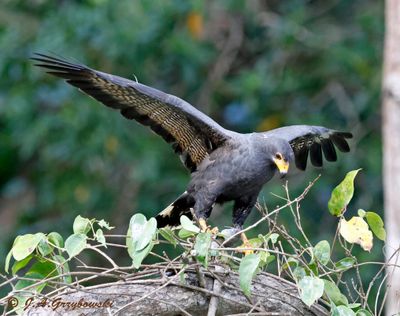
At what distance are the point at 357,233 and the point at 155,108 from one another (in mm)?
1945

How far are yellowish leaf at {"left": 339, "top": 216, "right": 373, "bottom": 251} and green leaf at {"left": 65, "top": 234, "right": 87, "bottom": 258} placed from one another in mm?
1153

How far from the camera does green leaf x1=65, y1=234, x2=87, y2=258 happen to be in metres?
5.04

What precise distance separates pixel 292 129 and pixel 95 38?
209 inches

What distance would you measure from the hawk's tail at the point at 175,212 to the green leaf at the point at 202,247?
1.80m

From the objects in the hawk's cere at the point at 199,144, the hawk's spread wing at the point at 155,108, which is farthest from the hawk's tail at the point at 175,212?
the hawk's spread wing at the point at 155,108

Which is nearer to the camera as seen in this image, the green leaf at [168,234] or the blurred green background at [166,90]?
the green leaf at [168,234]

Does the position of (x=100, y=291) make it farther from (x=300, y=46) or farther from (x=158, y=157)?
(x=300, y=46)

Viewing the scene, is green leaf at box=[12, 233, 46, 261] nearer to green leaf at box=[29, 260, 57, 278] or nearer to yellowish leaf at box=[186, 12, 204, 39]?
green leaf at box=[29, 260, 57, 278]

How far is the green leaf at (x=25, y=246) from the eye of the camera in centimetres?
507

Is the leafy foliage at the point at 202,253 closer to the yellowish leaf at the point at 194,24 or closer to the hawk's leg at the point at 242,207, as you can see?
the hawk's leg at the point at 242,207

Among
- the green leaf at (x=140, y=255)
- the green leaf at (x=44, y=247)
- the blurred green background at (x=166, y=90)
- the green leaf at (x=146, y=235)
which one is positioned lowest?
the blurred green background at (x=166, y=90)

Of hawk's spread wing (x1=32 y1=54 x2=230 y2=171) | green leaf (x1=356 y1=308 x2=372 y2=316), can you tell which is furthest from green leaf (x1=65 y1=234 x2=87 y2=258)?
hawk's spread wing (x1=32 y1=54 x2=230 y2=171)

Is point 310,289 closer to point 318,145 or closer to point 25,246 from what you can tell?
point 25,246

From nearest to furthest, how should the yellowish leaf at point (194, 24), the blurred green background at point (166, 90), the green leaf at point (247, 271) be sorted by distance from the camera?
the green leaf at point (247, 271) → the blurred green background at point (166, 90) → the yellowish leaf at point (194, 24)
